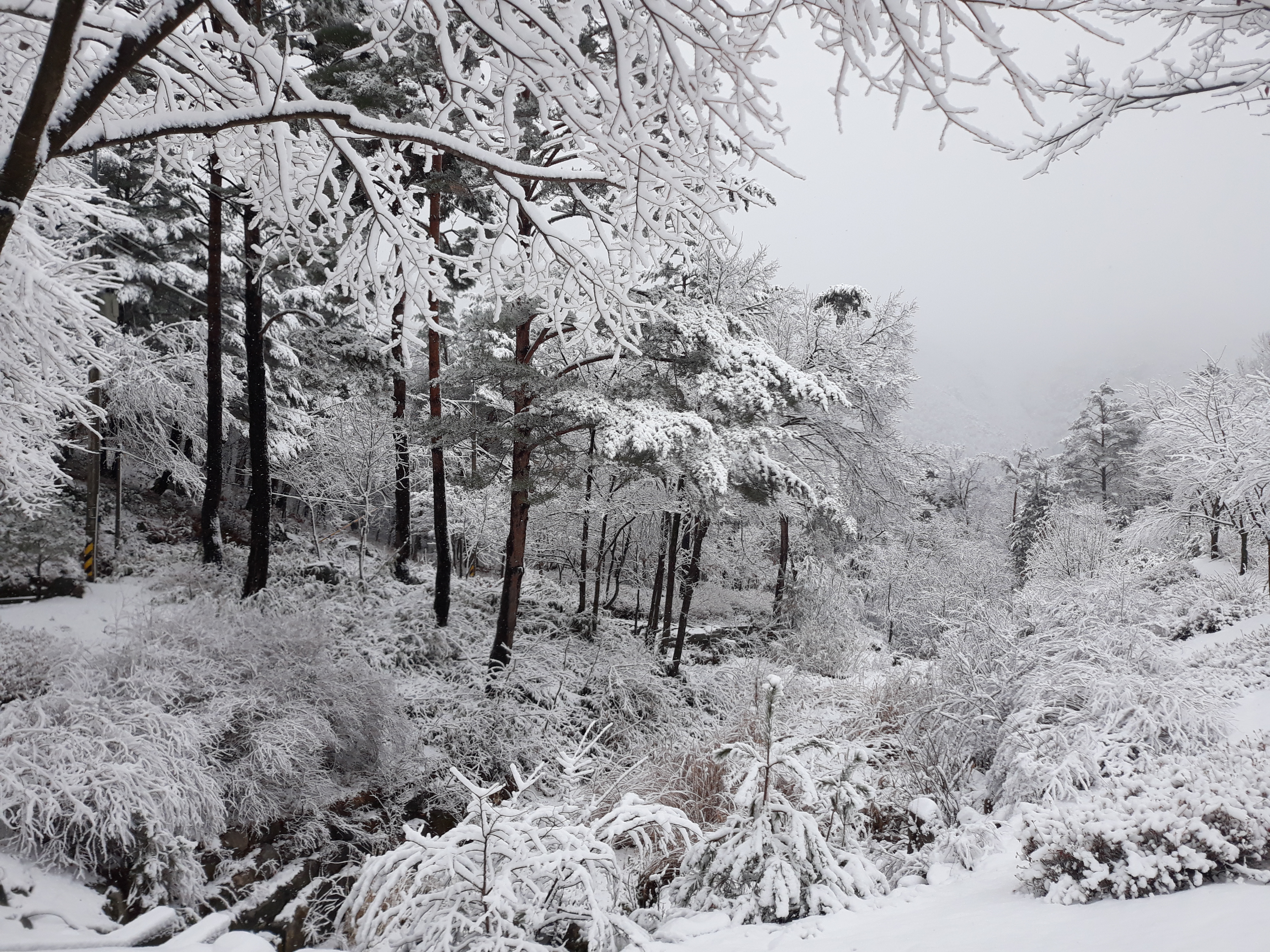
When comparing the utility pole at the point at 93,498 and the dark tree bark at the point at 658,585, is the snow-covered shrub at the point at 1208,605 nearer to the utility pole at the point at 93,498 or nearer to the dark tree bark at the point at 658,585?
the dark tree bark at the point at 658,585

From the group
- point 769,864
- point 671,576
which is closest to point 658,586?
point 671,576

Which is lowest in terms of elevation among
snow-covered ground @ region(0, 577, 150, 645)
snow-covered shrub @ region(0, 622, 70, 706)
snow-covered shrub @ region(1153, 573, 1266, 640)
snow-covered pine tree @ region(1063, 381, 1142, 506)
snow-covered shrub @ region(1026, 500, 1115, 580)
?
snow-covered ground @ region(0, 577, 150, 645)

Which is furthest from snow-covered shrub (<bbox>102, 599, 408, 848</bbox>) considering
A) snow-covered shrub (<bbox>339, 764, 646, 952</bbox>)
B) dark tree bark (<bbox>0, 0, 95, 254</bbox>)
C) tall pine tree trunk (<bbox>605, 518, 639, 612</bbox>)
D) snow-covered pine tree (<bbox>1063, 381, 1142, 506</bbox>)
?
snow-covered pine tree (<bbox>1063, 381, 1142, 506</bbox>)

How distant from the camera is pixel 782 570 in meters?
16.6

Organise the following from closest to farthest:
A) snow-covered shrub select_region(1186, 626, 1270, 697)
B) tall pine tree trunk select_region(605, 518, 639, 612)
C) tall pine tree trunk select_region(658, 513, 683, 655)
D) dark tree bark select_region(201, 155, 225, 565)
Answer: snow-covered shrub select_region(1186, 626, 1270, 697), dark tree bark select_region(201, 155, 225, 565), tall pine tree trunk select_region(658, 513, 683, 655), tall pine tree trunk select_region(605, 518, 639, 612)

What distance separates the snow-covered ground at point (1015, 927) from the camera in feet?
6.77

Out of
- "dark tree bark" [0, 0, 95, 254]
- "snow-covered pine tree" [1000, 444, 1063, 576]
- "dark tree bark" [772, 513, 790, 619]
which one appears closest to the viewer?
"dark tree bark" [0, 0, 95, 254]

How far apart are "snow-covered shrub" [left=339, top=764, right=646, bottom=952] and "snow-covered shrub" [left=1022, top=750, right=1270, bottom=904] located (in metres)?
1.95

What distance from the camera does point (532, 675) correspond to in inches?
388

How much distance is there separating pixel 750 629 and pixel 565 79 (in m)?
15.3

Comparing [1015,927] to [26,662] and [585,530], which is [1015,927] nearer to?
[26,662]

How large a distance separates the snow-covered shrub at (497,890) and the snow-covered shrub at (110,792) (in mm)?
2080

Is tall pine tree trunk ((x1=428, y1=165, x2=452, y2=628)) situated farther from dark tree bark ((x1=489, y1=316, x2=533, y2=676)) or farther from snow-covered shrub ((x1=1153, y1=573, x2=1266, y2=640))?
snow-covered shrub ((x1=1153, y1=573, x2=1266, y2=640))

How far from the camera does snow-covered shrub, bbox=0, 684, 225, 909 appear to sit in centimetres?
371
